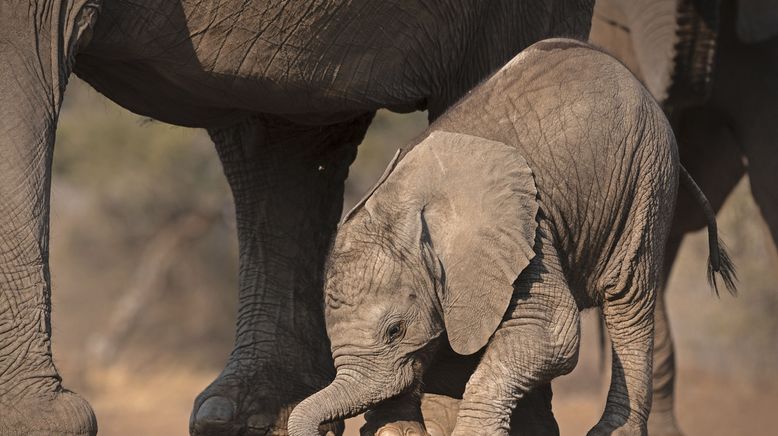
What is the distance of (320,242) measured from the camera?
4359 millimetres

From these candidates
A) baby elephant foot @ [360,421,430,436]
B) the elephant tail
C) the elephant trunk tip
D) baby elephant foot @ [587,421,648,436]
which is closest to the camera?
the elephant trunk tip

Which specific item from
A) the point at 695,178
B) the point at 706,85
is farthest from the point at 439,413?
the point at 695,178

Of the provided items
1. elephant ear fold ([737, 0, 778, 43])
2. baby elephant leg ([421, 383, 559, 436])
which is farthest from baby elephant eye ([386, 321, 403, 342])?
elephant ear fold ([737, 0, 778, 43])

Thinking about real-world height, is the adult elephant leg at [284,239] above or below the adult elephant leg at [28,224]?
below

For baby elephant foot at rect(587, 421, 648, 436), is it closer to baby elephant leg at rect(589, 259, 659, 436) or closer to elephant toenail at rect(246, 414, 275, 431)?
baby elephant leg at rect(589, 259, 659, 436)

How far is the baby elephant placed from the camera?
322cm

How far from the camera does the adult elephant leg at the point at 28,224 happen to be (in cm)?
299

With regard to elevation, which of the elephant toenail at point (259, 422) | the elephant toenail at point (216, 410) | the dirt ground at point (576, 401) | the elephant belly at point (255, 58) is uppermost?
the elephant belly at point (255, 58)

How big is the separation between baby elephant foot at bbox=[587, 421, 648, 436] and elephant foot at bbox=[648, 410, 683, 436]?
206cm

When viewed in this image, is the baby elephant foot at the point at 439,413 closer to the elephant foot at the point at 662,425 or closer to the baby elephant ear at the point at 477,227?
the baby elephant ear at the point at 477,227

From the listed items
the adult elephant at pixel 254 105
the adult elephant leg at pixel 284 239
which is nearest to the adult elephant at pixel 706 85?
the adult elephant at pixel 254 105

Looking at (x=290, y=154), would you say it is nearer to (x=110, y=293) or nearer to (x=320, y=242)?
(x=320, y=242)

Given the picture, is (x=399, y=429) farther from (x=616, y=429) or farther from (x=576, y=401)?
(x=576, y=401)

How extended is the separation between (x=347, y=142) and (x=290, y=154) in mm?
148
